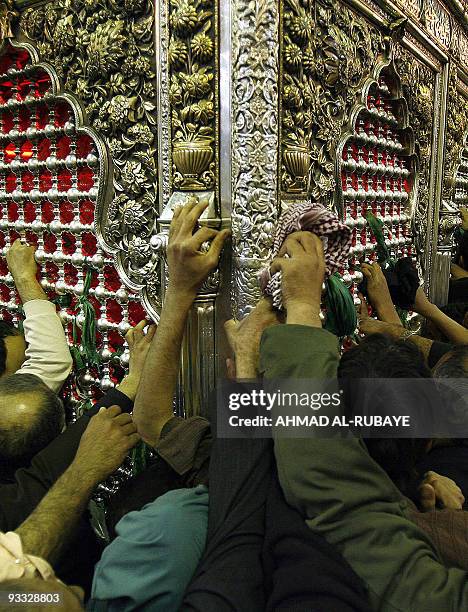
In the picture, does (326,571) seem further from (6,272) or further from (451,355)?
(6,272)

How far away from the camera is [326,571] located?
0.47 metres

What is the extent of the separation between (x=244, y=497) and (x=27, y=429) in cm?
42

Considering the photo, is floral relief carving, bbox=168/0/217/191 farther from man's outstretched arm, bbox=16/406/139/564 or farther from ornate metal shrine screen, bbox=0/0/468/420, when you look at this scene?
man's outstretched arm, bbox=16/406/139/564

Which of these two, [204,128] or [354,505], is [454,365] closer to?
[354,505]

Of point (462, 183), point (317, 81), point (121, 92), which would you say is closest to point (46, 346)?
point (121, 92)

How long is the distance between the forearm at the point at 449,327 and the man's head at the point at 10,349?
0.94 m

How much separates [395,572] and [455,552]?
0.08 m

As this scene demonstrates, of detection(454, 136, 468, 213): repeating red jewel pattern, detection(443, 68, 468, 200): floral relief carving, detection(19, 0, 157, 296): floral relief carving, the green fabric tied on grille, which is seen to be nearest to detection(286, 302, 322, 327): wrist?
the green fabric tied on grille

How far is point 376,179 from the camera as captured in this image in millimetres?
1324

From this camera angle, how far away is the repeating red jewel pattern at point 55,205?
111 cm

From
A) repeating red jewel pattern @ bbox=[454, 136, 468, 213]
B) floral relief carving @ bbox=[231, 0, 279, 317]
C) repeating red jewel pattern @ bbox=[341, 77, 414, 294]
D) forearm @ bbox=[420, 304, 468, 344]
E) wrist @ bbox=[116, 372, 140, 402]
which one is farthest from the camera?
repeating red jewel pattern @ bbox=[454, 136, 468, 213]

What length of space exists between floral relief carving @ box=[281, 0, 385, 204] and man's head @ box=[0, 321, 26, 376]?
72 cm

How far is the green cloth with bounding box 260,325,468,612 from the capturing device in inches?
17.9

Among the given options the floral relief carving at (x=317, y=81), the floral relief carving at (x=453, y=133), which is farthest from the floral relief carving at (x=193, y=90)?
the floral relief carving at (x=453, y=133)
